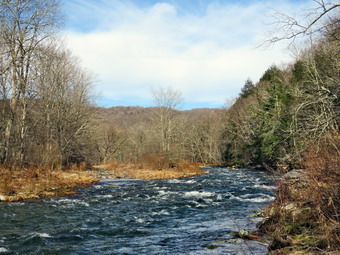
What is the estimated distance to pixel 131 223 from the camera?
10.1 meters

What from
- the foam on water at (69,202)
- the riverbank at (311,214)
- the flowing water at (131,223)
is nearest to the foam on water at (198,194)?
the flowing water at (131,223)

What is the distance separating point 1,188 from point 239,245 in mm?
11039

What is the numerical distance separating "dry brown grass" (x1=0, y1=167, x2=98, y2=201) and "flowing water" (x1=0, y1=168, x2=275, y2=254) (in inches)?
38.1

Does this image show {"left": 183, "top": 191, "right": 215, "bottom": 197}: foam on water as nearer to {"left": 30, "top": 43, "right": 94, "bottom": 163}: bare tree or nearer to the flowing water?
the flowing water

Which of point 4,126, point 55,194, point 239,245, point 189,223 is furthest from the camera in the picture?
point 4,126

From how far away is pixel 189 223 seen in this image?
10.0 meters

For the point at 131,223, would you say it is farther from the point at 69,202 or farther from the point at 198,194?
the point at 198,194

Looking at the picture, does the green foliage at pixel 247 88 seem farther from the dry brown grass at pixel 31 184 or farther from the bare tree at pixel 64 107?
the dry brown grass at pixel 31 184

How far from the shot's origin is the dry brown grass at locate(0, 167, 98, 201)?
13.9 meters

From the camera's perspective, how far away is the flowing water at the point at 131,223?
7.35 metres

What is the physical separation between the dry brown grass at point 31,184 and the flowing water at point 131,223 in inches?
38.1

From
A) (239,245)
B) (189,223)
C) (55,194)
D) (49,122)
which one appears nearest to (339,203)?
(239,245)

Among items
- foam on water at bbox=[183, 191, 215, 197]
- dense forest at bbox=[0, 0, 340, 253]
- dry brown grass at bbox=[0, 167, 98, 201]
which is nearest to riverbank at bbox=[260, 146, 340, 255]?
dense forest at bbox=[0, 0, 340, 253]

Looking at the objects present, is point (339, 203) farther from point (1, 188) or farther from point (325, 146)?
point (1, 188)
